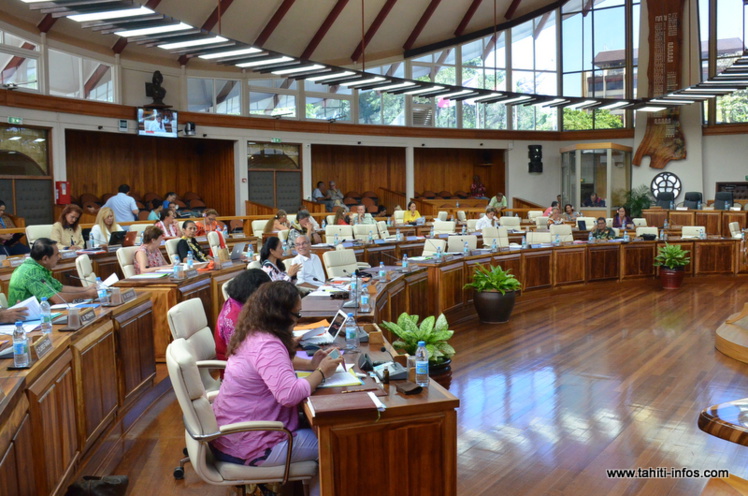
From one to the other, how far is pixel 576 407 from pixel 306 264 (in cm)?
290

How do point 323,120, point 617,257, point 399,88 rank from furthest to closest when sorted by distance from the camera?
1. point 323,120
2. point 399,88
3. point 617,257

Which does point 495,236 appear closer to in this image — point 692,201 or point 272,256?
point 272,256

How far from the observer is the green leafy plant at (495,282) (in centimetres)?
836

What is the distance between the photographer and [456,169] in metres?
23.4

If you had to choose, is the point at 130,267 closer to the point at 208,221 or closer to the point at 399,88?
the point at 208,221

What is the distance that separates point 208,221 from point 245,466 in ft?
25.2

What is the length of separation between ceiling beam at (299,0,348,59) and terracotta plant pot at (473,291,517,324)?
35.2ft

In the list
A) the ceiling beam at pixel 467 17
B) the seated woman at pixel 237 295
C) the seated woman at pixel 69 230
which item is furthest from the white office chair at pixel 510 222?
the seated woman at pixel 237 295

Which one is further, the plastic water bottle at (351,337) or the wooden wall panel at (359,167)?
the wooden wall panel at (359,167)

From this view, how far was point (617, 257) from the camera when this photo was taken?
11.6 metres

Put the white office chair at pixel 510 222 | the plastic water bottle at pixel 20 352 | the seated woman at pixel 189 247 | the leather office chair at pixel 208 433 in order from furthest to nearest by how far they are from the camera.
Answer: the white office chair at pixel 510 222 < the seated woman at pixel 189 247 < the plastic water bottle at pixel 20 352 < the leather office chair at pixel 208 433

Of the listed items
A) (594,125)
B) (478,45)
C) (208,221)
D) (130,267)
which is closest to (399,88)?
(208,221)

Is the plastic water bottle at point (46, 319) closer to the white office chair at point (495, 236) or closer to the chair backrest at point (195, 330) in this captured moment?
the chair backrest at point (195, 330)

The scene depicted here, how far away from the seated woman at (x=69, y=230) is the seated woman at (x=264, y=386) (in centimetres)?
626
